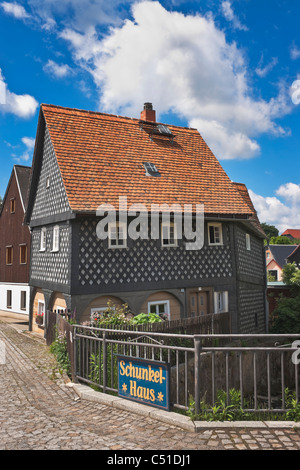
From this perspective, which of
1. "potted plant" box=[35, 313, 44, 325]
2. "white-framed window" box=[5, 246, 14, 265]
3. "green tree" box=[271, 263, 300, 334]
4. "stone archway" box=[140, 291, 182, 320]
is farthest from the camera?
"white-framed window" box=[5, 246, 14, 265]

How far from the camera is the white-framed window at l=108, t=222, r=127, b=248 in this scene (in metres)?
13.3

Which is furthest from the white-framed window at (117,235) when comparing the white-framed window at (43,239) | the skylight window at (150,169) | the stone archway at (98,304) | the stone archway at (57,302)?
the white-framed window at (43,239)

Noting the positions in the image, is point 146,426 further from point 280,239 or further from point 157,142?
point 280,239

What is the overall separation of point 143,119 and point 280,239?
62.9 meters

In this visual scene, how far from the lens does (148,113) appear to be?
1920cm

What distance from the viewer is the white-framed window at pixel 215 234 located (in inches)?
626

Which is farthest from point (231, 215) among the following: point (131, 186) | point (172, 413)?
point (172, 413)

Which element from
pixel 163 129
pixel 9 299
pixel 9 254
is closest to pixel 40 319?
pixel 9 299

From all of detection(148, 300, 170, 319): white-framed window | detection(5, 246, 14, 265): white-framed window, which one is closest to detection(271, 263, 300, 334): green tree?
detection(148, 300, 170, 319): white-framed window

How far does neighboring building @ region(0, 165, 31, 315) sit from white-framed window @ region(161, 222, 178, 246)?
10.2 m

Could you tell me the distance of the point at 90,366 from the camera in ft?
25.7

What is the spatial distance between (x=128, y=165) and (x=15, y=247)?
11.5 metres

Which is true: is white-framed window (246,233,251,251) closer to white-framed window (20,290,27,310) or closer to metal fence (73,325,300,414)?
metal fence (73,325,300,414)
